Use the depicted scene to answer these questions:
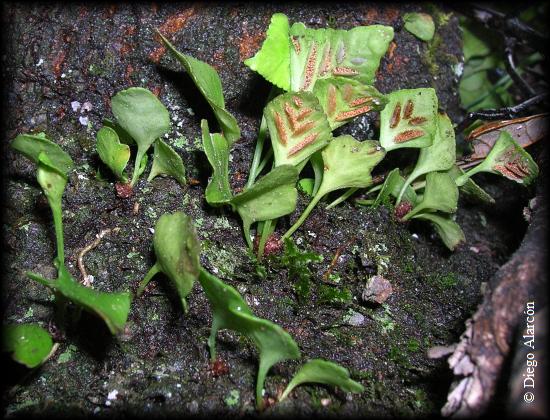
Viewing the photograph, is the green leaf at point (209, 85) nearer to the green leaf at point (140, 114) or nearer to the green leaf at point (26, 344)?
the green leaf at point (140, 114)

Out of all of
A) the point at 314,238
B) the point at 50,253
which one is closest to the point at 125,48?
the point at 50,253

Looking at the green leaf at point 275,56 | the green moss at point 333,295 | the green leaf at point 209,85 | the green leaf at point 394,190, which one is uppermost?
the green leaf at point 275,56

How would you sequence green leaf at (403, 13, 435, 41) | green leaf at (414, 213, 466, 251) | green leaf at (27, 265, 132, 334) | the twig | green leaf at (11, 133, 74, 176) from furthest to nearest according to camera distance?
green leaf at (403, 13, 435, 41), green leaf at (414, 213, 466, 251), the twig, green leaf at (11, 133, 74, 176), green leaf at (27, 265, 132, 334)

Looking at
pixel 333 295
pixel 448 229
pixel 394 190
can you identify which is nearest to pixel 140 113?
pixel 333 295

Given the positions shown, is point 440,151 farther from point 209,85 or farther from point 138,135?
point 138,135

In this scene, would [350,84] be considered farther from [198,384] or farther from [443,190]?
[198,384]

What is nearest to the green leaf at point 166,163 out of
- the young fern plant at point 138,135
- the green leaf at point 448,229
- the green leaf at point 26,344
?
the young fern plant at point 138,135

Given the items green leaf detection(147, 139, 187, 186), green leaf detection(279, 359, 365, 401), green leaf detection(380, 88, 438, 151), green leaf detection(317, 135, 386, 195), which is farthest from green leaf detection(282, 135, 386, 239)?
green leaf detection(279, 359, 365, 401)

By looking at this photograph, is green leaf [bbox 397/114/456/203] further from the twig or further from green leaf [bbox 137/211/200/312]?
the twig
